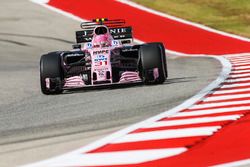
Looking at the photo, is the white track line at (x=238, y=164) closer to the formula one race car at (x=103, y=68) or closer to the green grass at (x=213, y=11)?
the formula one race car at (x=103, y=68)

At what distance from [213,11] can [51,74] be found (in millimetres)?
23670

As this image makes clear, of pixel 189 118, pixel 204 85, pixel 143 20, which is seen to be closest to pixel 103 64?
pixel 204 85

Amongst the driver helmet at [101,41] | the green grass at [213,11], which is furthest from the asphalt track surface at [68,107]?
the green grass at [213,11]

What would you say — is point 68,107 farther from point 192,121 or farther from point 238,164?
point 238,164

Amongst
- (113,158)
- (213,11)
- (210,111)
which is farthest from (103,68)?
(213,11)

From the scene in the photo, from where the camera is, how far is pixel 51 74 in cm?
1449

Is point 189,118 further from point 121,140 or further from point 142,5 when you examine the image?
point 142,5

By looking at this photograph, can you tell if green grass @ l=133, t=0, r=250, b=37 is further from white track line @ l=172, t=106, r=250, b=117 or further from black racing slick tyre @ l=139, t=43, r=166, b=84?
white track line @ l=172, t=106, r=250, b=117

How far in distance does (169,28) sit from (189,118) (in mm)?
24201

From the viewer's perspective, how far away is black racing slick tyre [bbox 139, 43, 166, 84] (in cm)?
1441

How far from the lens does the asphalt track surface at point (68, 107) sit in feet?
26.4

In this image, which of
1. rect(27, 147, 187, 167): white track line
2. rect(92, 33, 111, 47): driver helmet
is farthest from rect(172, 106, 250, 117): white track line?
rect(92, 33, 111, 47): driver helmet

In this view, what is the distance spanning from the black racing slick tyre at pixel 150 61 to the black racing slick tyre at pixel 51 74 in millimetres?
1623

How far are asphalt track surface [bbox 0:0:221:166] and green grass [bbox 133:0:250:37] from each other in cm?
1110
